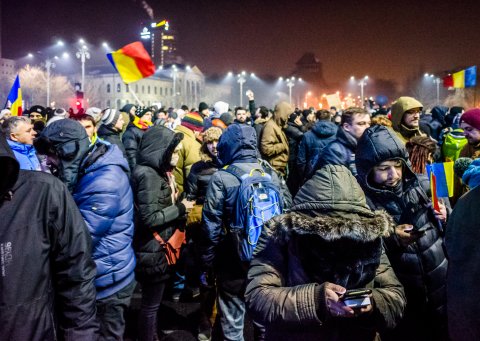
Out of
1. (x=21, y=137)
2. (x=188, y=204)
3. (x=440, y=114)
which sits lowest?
(x=188, y=204)

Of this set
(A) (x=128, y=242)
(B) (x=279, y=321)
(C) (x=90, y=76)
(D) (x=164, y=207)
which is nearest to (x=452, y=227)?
(B) (x=279, y=321)

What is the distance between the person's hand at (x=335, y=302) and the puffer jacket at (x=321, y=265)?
0.10 ft

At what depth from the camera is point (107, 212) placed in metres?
3.66

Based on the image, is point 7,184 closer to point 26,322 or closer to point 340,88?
point 26,322

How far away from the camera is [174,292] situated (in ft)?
21.1

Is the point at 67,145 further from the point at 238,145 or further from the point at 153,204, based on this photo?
the point at 238,145

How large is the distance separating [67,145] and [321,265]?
2.21m

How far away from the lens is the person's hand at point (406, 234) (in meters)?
3.15

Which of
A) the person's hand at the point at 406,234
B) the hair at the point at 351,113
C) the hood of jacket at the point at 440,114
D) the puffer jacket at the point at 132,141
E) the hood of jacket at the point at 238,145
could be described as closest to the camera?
the person's hand at the point at 406,234

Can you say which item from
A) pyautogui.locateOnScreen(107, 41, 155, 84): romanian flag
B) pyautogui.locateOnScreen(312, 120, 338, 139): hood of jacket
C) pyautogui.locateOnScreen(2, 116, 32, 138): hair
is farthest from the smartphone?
pyautogui.locateOnScreen(107, 41, 155, 84): romanian flag

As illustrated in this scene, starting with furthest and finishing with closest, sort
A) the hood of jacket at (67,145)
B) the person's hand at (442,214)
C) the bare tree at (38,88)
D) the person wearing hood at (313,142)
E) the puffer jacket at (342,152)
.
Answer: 1. the bare tree at (38,88)
2. the person wearing hood at (313,142)
3. the puffer jacket at (342,152)
4. the hood of jacket at (67,145)
5. the person's hand at (442,214)

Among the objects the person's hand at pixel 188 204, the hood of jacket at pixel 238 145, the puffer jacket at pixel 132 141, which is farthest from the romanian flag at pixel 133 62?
the hood of jacket at pixel 238 145

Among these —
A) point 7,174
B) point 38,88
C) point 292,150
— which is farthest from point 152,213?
point 38,88

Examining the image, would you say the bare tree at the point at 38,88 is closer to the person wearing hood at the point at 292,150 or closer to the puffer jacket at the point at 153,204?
the person wearing hood at the point at 292,150
